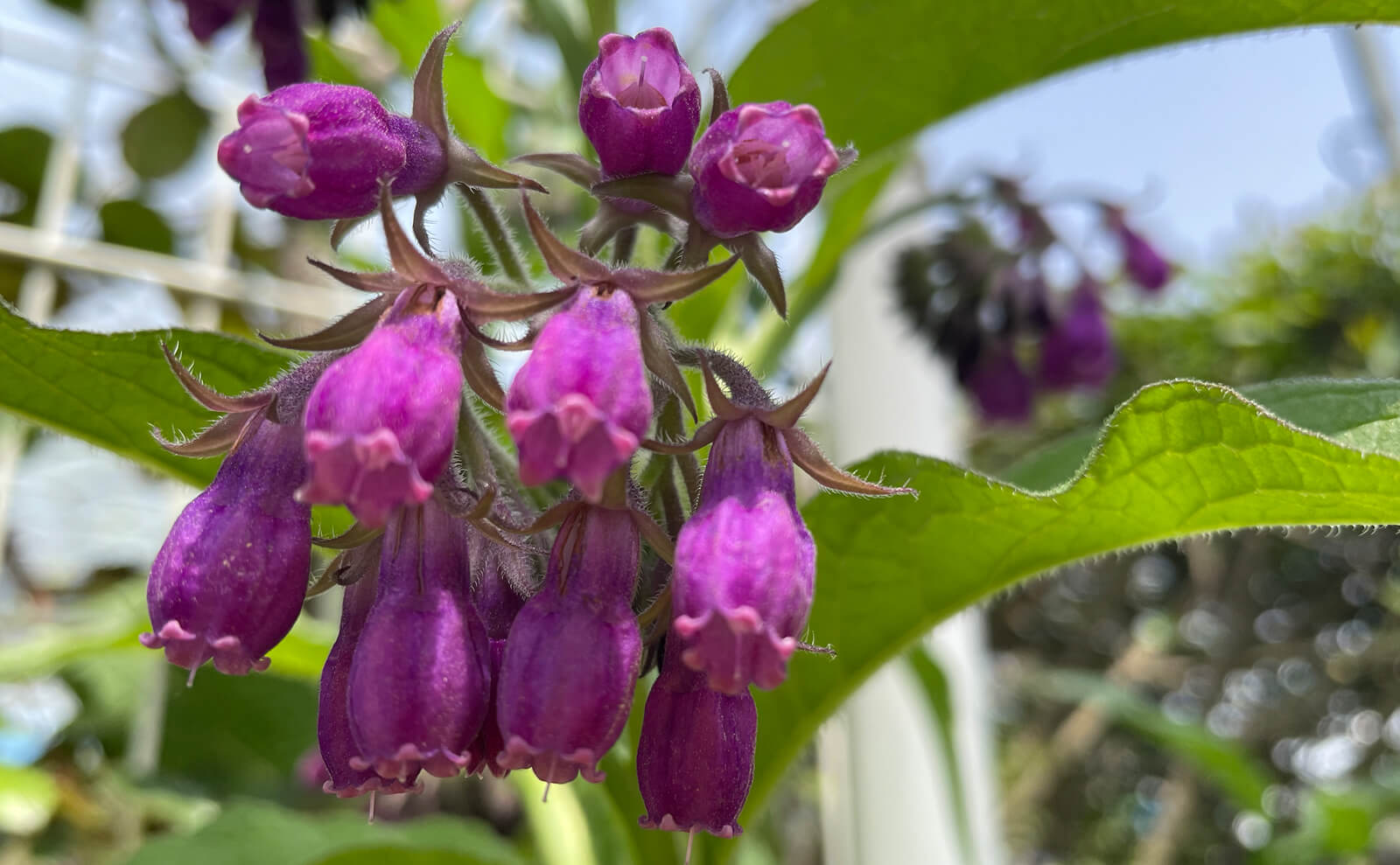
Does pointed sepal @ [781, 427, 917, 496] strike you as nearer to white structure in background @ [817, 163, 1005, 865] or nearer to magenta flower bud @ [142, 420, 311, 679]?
magenta flower bud @ [142, 420, 311, 679]

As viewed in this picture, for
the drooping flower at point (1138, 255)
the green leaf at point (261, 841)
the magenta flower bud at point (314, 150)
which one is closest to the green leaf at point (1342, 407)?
the magenta flower bud at point (314, 150)

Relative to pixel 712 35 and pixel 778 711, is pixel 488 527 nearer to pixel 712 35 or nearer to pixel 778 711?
pixel 778 711

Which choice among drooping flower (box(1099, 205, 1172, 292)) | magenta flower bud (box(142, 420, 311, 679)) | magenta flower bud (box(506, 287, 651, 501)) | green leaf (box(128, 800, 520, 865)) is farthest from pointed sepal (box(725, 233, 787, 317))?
drooping flower (box(1099, 205, 1172, 292))

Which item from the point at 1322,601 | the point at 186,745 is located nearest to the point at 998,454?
the point at 1322,601

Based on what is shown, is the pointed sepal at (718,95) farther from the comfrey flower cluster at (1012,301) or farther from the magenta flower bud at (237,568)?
the comfrey flower cluster at (1012,301)

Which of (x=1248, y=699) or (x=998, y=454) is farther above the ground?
(x=998, y=454)
